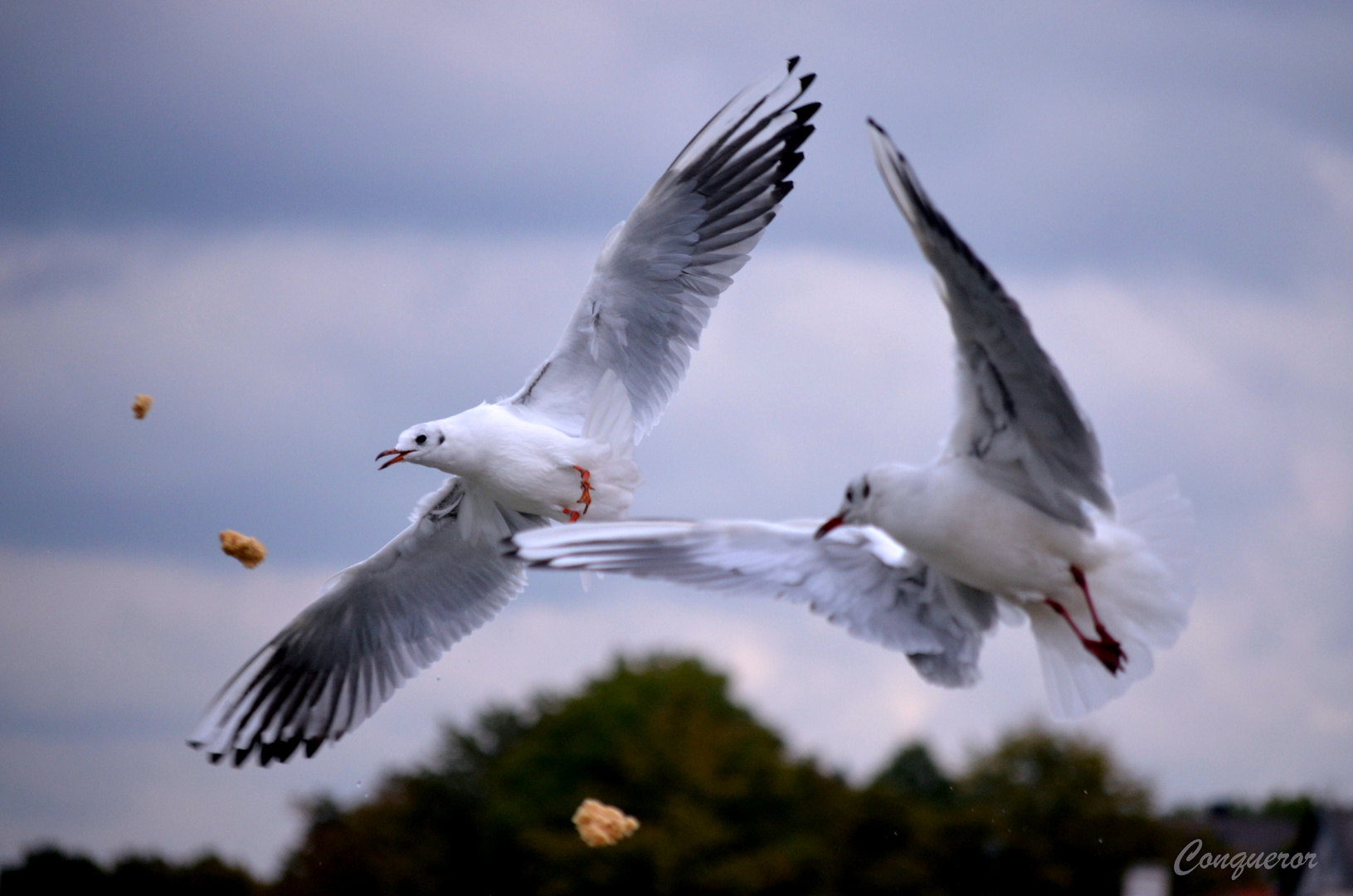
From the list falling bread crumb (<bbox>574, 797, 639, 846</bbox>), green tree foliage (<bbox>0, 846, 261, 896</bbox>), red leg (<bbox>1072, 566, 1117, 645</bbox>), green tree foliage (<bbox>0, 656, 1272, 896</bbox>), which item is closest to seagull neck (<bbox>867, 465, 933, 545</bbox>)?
red leg (<bbox>1072, 566, 1117, 645</bbox>)

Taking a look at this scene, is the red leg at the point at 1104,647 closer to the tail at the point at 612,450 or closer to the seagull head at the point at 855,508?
the seagull head at the point at 855,508

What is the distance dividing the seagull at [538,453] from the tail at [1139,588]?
2532mm

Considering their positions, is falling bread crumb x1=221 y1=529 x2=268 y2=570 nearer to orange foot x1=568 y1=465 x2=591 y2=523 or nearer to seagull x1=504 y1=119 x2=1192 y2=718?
orange foot x1=568 y1=465 x2=591 y2=523

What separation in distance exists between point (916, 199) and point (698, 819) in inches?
1340

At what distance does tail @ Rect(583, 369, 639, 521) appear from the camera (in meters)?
7.66

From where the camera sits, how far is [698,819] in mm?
37781

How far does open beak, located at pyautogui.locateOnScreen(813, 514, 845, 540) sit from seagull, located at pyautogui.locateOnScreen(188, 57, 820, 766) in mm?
1897

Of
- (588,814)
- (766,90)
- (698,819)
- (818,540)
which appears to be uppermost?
(698,819)

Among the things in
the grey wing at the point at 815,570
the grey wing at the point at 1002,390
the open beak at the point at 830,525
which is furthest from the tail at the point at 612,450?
the grey wing at the point at 1002,390

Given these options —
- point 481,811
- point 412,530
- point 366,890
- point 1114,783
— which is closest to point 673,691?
point 481,811

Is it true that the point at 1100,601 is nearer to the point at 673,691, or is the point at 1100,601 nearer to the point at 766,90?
the point at 766,90

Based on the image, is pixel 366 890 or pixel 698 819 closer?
pixel 698 819

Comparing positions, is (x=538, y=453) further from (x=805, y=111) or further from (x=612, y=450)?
(x=805, y=111)

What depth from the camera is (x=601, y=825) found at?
763 cm
